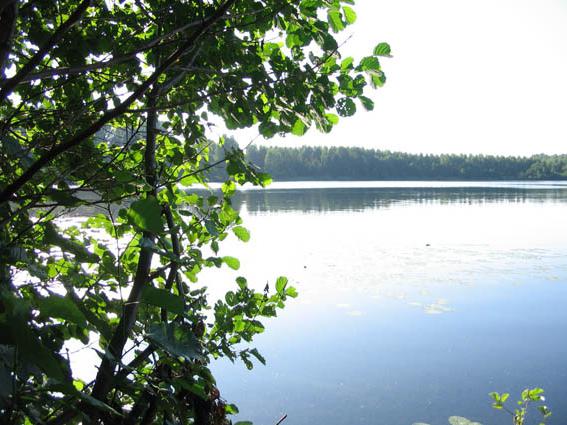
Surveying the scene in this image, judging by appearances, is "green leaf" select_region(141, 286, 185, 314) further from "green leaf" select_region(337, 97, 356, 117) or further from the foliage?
the foliage

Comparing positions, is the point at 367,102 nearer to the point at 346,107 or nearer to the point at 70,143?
the point at 346,107

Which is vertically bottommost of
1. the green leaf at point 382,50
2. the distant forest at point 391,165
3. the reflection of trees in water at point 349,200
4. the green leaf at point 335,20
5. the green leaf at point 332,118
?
the reflection of trees in water at point 349,200

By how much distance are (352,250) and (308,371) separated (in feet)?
27.5

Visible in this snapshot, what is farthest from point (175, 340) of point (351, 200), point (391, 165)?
point (391, 165)

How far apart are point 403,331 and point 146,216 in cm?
774

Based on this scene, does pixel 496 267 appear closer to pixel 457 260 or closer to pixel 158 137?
pixel 457 260

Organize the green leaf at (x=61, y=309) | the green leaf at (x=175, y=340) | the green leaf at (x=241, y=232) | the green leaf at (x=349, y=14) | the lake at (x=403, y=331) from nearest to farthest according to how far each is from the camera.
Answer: the green leaf at (x=61, y=309) < the green leaf at (x=175, y=340) < the green leaf at (x=349, y=14) < the green leaf at (x=241, y=232) < the lake at (x=403, y=331)

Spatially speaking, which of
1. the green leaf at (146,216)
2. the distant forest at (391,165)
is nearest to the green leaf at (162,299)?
the green leaf at (146,216)

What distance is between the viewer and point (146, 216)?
62 cm

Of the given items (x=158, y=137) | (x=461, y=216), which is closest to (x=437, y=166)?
(x=461, y=216)

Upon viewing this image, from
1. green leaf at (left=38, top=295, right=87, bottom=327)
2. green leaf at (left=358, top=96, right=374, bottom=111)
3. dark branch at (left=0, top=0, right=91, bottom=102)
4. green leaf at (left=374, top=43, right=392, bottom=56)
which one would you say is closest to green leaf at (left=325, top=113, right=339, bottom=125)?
green leaf at (left=358, top=96, right=374, bottom=111)

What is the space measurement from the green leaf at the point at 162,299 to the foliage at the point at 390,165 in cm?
6615

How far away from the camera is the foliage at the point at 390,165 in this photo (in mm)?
74062

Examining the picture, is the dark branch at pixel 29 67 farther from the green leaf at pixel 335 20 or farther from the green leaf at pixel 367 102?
the green leaf at pixel 367 102
